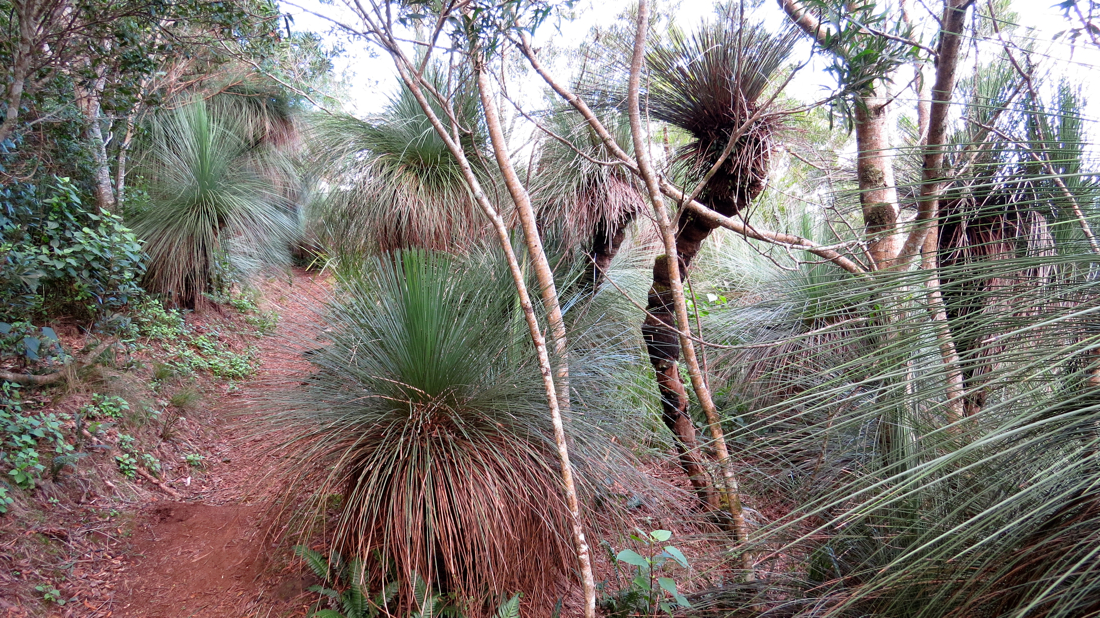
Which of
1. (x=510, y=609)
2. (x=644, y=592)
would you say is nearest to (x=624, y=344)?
(x=644, y=592)

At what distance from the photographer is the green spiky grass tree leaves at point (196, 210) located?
659 centimetres

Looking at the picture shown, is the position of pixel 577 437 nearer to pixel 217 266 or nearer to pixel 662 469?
pixel 662 469

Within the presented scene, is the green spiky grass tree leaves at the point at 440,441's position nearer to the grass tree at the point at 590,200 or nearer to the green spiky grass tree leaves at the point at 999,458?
the green spiky grass tree leaves at the point at 999,458

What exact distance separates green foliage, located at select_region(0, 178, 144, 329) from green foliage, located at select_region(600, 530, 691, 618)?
3.52 metres

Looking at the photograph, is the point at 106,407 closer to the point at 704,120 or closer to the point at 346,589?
the point at 346,589

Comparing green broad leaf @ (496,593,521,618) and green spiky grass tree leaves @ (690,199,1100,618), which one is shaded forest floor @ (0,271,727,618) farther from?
green spiky grass tree leaves @ (690,199,1100,618)

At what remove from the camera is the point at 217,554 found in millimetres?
3264

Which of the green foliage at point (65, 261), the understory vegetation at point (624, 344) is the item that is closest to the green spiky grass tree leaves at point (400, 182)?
the understory vegetation at point (624, 344)

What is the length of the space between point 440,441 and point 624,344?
1690 millimetres

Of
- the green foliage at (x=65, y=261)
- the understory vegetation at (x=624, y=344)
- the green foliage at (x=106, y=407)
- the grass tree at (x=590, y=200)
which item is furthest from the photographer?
the grass tree at (x=590, y=200)

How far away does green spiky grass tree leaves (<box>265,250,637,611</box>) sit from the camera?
237 centimetres

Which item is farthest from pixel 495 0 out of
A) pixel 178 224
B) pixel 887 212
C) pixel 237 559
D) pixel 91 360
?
pixel 178 224

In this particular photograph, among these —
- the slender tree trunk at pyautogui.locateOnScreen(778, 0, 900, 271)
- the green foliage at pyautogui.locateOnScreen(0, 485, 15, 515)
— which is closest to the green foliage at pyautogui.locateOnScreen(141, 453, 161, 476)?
the green foliage at pyautogui.locateOnScreen(0, 485, 15, 515)

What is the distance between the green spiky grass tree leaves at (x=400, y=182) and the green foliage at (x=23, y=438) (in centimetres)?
251
